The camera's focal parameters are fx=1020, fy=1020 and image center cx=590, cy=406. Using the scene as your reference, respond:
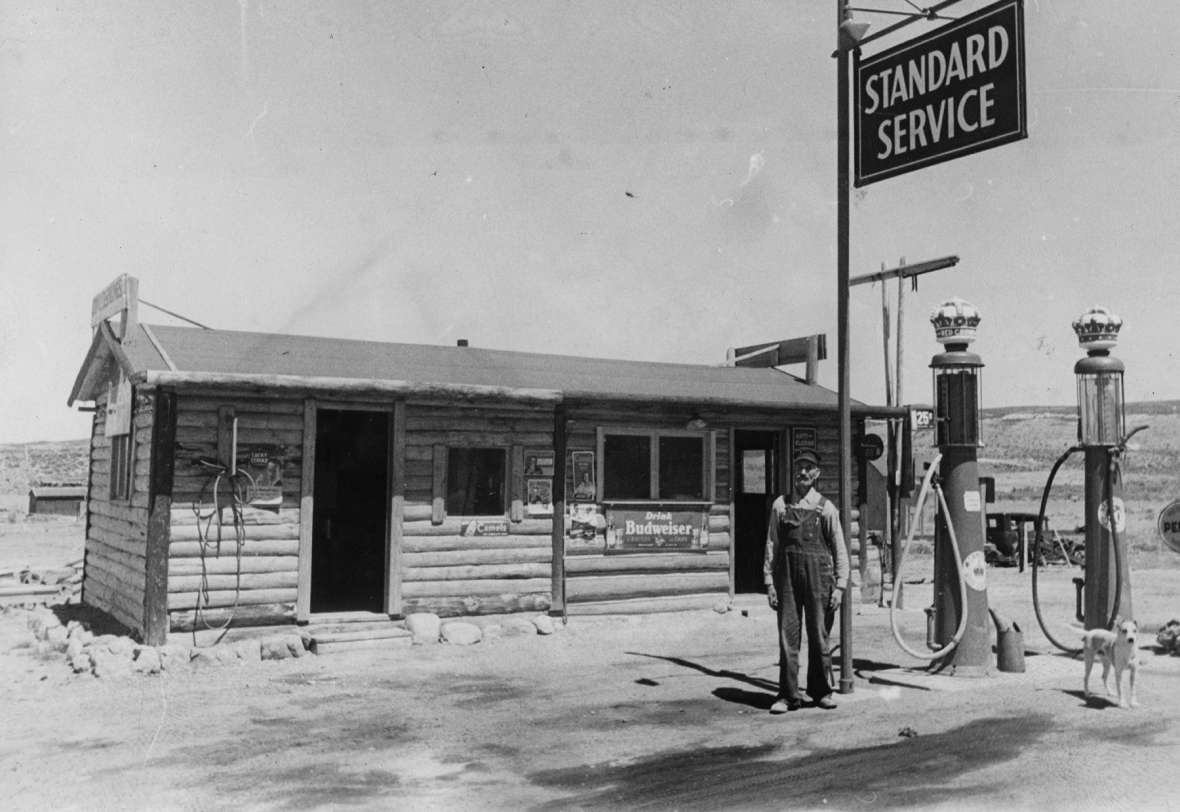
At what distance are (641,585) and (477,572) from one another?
2315 millimetres

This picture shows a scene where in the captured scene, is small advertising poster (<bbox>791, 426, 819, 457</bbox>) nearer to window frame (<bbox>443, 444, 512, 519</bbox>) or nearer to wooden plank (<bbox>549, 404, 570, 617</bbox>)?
wooden plank (<bbox>549, 404, 570, 617</bbox>)

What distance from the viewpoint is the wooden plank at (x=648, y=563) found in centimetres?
1291

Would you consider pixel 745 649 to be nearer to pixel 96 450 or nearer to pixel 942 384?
pixel 942 384

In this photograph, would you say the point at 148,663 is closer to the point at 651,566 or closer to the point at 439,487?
the point at 439,487

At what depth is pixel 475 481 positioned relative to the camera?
12383 mm

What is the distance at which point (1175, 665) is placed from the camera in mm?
9031

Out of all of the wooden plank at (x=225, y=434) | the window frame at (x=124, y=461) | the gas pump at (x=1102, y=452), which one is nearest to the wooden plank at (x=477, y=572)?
the wooden plank at (x=225, y=434)

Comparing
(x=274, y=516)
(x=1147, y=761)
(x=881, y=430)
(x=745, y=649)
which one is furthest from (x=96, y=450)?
(x=881, y=430)

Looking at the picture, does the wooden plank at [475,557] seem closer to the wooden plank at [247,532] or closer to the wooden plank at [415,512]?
the wooden plank at [415,512]

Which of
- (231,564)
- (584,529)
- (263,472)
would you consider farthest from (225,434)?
(584,529)

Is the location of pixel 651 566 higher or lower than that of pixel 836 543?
lower

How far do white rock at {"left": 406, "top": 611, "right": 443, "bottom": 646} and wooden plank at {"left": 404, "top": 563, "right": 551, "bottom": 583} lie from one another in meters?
0.52

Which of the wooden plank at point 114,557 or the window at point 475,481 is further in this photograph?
the window at point 475,481

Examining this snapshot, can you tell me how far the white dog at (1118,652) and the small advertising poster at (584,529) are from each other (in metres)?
6.49
